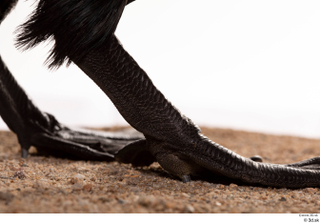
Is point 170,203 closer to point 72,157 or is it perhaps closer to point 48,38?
point 48,38

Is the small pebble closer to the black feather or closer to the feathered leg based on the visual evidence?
the black feather

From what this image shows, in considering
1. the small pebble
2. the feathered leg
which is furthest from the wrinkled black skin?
the feathered leg

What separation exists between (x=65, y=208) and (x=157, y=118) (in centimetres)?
48

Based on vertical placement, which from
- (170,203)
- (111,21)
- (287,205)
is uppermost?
(111,21)

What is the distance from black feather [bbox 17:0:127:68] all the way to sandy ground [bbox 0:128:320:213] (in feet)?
1.32

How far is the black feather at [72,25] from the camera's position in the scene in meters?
1.05

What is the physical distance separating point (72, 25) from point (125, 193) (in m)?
0.56

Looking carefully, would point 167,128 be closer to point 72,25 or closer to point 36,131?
point 72,25

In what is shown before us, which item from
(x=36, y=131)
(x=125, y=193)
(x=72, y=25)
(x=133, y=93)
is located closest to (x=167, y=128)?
(x=133, y=93)

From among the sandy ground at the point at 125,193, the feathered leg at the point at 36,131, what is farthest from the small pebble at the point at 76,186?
the feathered leg at the point at 36,131

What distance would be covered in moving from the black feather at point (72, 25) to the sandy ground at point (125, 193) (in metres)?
0.40

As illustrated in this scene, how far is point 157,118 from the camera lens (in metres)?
1.13

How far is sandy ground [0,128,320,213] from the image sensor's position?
770 millimetres

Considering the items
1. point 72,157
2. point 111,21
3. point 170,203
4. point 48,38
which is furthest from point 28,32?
point 170,203
